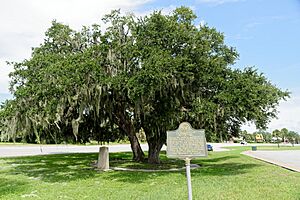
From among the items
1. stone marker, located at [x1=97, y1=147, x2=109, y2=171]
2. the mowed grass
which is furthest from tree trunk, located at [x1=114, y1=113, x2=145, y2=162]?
the mowed grass

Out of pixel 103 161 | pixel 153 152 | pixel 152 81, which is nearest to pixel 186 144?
pixel 152 81

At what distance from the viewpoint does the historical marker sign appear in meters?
6.18

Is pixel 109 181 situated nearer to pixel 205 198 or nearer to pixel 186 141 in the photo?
pixel 205 198

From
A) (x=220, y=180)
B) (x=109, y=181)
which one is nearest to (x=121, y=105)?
(x=109, y=181)

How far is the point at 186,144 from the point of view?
6262 mm

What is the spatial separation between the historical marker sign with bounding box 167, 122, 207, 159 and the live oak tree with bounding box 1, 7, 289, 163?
411cm

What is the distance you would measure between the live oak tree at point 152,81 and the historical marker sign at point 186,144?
4114 millimetres

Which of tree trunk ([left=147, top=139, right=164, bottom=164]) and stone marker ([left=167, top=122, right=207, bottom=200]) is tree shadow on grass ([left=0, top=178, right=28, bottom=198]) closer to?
stone marker ([left=167, top=122, right=207, bottom=200])

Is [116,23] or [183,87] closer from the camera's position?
[183,87]

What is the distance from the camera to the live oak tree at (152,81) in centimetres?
1088

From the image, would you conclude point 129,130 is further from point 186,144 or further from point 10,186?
point 186,144

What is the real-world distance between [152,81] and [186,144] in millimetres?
4420

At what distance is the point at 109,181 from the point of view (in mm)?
10172

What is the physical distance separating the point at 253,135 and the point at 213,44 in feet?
242
